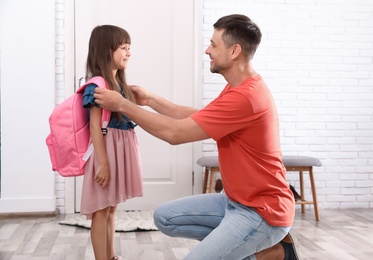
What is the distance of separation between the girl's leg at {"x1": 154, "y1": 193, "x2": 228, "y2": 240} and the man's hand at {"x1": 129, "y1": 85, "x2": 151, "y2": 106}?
64 centimetres

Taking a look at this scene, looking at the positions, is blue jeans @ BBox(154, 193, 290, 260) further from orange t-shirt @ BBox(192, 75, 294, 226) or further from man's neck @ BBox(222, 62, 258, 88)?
man's neck @ BBox(222, 62, 258, 88)

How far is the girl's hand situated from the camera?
2.70m

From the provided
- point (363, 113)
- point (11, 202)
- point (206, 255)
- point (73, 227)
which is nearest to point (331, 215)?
point (363, 113)

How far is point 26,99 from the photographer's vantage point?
454 centimetres

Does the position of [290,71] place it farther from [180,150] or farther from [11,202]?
[11,202]

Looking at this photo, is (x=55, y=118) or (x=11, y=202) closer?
(x=55, y=118)

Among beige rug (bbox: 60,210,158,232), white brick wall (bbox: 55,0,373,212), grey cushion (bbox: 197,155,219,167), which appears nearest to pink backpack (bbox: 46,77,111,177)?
beige rug (bbox: 60,210,158,232)

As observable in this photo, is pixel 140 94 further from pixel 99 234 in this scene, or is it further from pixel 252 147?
pixel 252 147

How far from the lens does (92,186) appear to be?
275 centimetres

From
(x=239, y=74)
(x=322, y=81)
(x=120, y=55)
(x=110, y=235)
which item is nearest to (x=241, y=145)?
(x=239, y=74)

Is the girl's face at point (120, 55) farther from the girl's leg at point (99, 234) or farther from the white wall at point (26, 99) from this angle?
the white wall at point (26, 99)

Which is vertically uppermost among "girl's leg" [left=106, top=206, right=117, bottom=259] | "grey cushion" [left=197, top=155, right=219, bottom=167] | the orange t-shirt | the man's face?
the man's face

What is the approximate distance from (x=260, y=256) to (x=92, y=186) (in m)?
0.85

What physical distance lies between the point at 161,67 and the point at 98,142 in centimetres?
224
